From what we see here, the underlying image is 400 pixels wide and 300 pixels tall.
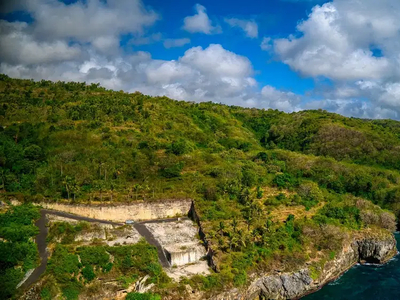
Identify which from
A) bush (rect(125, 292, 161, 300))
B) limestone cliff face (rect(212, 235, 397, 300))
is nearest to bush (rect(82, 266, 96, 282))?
bush (rect(125, 292, 161, 300))

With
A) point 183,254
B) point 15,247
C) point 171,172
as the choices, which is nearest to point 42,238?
point 15,247

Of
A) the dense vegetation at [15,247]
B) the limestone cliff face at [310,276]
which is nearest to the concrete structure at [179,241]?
the limestone cliff face at [310,276]

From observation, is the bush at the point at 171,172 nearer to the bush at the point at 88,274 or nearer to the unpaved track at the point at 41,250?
the unpaved track at the point at 41,250

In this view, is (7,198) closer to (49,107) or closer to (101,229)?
(101,229)

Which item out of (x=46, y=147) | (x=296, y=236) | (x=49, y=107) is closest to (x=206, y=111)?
(x=49, y=107)

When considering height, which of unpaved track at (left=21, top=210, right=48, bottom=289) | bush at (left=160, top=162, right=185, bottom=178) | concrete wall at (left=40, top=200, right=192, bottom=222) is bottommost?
unpaved track at (left=21, top=210, right=48, bottom=289)

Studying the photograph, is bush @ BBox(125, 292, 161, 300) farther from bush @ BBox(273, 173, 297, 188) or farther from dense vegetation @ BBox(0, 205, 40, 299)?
bush @ BBox(273, 173, 297, 188)

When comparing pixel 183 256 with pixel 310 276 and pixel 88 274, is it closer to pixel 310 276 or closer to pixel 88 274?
pixel 88 274
